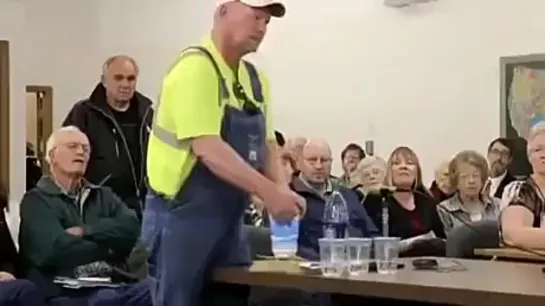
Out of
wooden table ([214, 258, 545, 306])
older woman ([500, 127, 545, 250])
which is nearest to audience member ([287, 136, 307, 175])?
older woman ([500, 127, 545, 250])

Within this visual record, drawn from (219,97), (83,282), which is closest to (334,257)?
(219,97)

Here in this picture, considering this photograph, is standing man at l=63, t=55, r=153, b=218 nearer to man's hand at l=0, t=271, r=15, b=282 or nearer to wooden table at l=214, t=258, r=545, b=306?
man's hand at l=0, t=271, r=15, b=282

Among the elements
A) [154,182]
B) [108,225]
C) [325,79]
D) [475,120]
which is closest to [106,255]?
[108,225]

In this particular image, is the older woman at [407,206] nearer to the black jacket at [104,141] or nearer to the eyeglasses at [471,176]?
the eyeglasses at [471,176]

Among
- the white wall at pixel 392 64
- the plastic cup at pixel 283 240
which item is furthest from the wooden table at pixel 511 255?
the white wall at pixel 392 64

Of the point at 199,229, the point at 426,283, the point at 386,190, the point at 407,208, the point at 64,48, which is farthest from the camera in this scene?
the point at 64,48

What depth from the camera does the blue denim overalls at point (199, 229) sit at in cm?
293

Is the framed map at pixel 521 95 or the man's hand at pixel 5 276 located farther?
the framed map at pixel 521 95

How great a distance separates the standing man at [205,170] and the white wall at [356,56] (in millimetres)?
5802

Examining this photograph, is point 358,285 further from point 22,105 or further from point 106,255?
point 22,105

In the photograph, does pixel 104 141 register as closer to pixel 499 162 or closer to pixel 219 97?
pixel 219 97

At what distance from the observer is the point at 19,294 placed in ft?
14.1

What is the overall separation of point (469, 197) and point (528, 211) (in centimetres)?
230

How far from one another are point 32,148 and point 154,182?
808 centimetres
